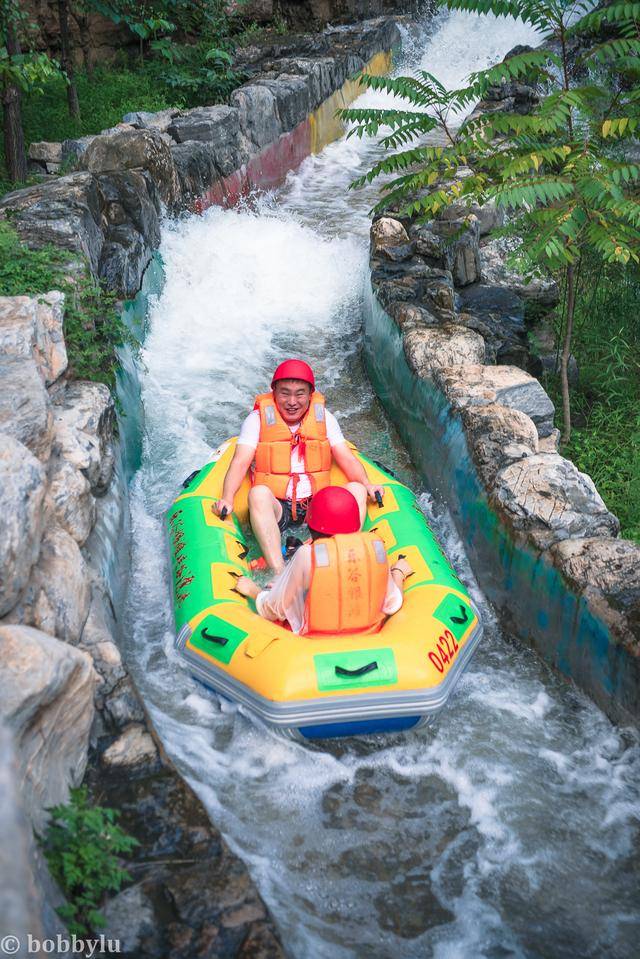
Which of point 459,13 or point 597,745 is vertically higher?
point 459,13

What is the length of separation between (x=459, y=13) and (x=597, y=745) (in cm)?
1808

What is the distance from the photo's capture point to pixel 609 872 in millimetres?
3084

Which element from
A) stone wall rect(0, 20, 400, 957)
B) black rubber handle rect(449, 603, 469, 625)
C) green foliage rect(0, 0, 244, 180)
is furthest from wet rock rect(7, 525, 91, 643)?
green foliage rect(0, 0, 244, 180)

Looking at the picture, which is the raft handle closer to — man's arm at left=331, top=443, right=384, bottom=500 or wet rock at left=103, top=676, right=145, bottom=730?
man's arm at left=331, top=443, right=384, bottom=500

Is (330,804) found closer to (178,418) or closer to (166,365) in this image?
(178,418)

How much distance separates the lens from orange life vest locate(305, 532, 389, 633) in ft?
12.0

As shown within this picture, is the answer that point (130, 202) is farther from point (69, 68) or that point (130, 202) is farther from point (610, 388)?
point (610, 388)

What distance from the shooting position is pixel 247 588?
417 centimetres

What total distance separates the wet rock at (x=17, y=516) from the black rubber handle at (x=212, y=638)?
0.99 metres

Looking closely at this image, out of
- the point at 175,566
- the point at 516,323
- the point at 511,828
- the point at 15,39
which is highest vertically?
the point at 15,39

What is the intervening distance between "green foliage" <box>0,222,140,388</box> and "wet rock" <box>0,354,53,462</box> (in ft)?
3.53

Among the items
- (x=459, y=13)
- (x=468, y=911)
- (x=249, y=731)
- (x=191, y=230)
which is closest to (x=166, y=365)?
(x=191, y=230)

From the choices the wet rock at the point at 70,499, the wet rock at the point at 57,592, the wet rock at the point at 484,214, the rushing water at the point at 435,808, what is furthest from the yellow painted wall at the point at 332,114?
the wet rock at the point at 57,592

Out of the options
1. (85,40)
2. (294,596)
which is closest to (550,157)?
(294,596)
